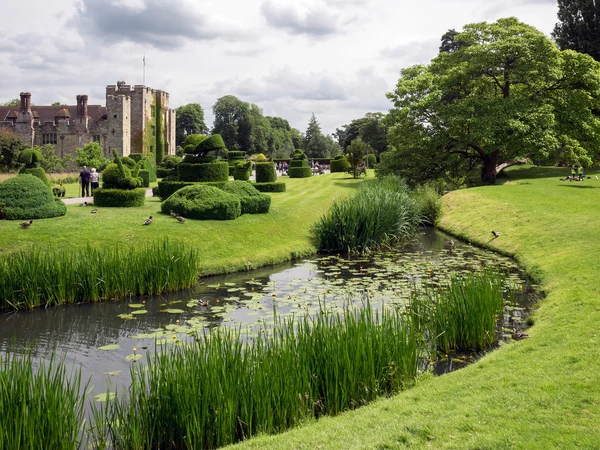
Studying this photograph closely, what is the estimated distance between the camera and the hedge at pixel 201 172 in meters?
26.1

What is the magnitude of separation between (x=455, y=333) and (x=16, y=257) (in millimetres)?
9552

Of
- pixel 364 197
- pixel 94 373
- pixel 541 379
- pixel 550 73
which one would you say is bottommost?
pixel 94 373

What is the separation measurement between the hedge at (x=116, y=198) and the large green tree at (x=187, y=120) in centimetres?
8046

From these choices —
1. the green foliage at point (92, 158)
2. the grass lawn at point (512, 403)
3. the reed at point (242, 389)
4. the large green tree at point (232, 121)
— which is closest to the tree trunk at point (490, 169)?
the grass lawn at point (512, 403)

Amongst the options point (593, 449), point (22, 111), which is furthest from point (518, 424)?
point (22, 111)

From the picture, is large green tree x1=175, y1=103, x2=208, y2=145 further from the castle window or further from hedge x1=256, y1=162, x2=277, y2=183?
hedge x1=256, y1=162, x2=277, y2=183

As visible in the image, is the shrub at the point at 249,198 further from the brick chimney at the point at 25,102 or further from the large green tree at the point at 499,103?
the brick chimney at the point at 25,102

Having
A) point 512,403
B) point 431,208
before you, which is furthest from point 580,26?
point 512,403

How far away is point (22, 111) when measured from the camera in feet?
231

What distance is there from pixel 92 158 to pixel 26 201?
4092 centimetres

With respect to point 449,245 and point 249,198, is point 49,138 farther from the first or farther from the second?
point 449,245

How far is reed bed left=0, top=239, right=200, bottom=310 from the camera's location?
39.6 feet

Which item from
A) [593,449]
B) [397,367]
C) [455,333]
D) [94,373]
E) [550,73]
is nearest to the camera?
[593,449]

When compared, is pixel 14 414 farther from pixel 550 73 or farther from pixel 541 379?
pixel 550 73
